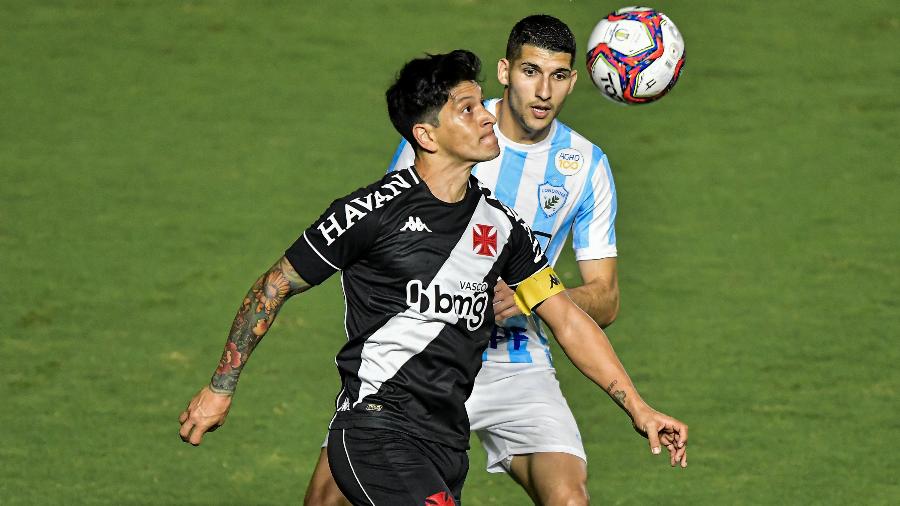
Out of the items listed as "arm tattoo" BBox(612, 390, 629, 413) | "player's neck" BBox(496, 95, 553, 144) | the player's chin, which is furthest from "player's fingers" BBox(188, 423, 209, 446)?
"player's neck" BBox(496, 95, 553, 144)

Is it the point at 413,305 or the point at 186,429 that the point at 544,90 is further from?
the point at 186,429

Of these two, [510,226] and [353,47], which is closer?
[510,226]

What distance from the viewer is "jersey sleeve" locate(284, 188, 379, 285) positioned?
5273 mm

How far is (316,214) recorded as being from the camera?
11.2 metres

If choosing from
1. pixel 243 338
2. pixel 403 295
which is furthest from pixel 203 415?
pixel 403 295

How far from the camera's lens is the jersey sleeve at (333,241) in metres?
5.27

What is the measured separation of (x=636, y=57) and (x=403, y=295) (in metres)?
2.51

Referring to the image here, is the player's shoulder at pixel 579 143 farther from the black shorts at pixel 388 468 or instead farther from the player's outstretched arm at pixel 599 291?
the black shorts at pixel 388 468

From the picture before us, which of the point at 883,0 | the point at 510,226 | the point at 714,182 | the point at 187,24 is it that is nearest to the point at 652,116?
the point at 714,182

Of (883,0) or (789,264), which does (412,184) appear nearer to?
(789,264)

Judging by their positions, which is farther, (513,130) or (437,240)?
(513,130)

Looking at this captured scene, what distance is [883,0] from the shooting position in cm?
1511

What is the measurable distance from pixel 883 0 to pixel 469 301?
1088cm

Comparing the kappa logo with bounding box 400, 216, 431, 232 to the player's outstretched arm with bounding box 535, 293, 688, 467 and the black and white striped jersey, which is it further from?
the player's outstretched arm with bounding box 535, 293, 688, 467
